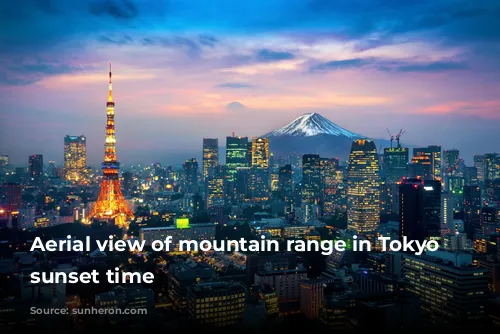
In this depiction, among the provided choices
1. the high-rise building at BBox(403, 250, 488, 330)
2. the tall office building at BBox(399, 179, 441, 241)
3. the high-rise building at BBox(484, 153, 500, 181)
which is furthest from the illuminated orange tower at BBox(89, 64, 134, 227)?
the high-rise building at BBox(484, 153, 500, 181)

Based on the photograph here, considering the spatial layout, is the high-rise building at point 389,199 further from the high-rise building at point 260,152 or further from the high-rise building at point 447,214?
the high-rise building at point 260,152

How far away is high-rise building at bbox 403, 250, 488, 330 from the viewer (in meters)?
7.36

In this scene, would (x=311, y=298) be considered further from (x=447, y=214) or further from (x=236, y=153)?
(x=236, y=153)

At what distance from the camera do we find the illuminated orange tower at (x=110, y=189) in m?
17.2

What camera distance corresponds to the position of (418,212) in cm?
1398

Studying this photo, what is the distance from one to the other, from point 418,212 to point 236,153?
713 inches

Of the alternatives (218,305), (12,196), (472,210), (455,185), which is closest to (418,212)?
(472,210)

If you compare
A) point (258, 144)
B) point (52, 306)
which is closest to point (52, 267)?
point (52, 306)

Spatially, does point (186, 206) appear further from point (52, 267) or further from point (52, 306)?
point (52, 306)

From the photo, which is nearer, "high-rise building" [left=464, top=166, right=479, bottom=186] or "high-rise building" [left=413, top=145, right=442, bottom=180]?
"high-rise building" [left=464, top=166, right=479, bottom=186]

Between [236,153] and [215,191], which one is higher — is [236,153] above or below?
above

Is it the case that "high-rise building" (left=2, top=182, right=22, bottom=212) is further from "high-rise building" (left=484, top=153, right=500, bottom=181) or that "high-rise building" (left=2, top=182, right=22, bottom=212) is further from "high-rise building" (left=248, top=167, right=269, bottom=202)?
"high-rise building" (left=484, top=153, right=500, bottom=181)

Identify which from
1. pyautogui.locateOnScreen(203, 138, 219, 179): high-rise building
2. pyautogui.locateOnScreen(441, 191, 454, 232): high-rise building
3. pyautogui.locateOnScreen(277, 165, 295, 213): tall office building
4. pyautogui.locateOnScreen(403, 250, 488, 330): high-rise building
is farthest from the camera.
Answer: pyautogui.locateOnScreen(203, 138, 219, 179): high-rise building

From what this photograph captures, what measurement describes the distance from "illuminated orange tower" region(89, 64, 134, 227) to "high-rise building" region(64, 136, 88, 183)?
15.0 meters
